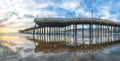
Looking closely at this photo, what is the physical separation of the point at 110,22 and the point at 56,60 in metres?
41.4

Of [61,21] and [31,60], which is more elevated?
[31,60]

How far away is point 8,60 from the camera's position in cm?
1434

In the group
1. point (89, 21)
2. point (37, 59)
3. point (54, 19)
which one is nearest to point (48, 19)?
point (54, 19)

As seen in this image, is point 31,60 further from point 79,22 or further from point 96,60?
point 79,22

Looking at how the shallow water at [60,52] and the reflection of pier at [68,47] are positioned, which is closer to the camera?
the shallow water at [60,52]

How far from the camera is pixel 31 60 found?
563 inches

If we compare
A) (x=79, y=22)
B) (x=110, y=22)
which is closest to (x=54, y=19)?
(x=79, y=22)

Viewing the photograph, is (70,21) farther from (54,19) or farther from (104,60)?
(104,60)

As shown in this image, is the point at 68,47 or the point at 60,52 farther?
the point at 68,47

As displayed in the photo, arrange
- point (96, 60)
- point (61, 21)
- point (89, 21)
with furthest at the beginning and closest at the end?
point (61, 21) → point (89, 21) → point (96, 60)

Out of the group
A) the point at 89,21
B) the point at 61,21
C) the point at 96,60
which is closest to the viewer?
the point at 96,60

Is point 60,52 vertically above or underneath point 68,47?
above

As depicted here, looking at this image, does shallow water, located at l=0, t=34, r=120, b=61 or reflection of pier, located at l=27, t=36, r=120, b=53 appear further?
reflection of pier, located at l=27, t=36, r=120, b=53

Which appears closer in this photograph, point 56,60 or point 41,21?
point 56,60
